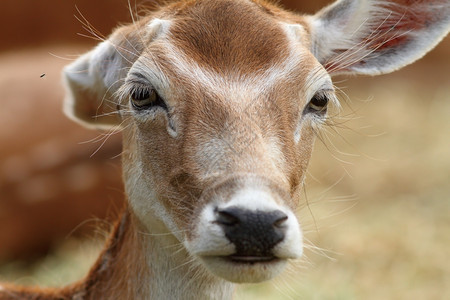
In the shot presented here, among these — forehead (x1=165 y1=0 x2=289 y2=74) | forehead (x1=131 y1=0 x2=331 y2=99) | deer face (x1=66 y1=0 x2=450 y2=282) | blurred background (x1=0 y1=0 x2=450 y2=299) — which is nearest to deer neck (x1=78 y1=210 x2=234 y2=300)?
deer face (x1=66 y1=0 x2=450 y2=282)

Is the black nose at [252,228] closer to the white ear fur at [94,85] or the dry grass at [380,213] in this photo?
the dry grass at [380,213]

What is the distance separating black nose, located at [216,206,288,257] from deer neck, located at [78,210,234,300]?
768 millimetres

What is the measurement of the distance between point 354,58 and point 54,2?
23.1 ft

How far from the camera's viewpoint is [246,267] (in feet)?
13.2

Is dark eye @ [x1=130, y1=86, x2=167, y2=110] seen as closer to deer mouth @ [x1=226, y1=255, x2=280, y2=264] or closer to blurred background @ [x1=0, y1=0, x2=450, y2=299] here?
deer mouth @ [x1=226, y1=255, x2=280, y2=264]

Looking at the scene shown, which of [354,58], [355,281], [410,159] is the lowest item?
[410,159]

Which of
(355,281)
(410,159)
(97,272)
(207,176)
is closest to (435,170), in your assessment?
(410,159)

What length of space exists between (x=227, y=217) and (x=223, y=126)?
687mm

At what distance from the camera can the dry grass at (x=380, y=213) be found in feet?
26.4

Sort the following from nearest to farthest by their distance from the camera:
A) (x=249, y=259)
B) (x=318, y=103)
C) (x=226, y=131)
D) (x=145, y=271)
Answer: (x=249, y=259) < (x=226, y=131) < (x=318, y=103) < (x=145, y=271)

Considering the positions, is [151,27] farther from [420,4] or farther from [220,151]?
[420,4]

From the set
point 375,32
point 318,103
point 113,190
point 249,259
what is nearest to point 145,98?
point 318,103

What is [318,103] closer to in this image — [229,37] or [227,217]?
[229,37]

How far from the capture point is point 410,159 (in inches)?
442
